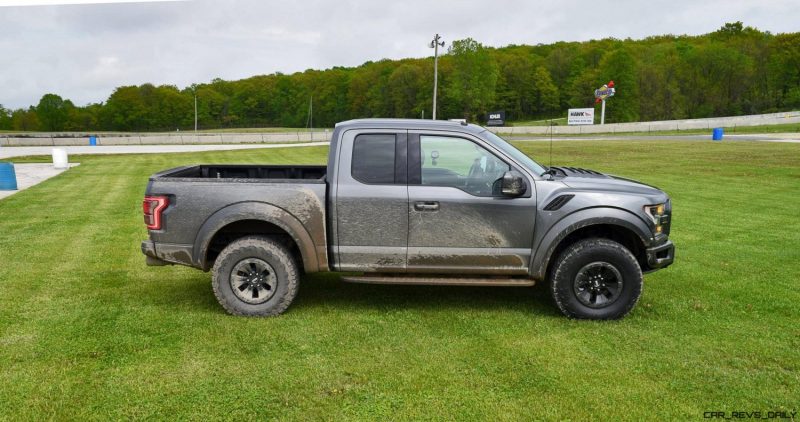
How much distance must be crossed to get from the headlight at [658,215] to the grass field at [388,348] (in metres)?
0.87

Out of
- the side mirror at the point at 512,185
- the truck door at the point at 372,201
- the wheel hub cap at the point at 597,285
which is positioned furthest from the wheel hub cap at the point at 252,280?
the wheel hub cap at the point at 597,285

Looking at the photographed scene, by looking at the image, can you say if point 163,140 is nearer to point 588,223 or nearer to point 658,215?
point 588,223

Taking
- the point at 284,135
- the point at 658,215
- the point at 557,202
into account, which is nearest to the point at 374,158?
the point at 557,202

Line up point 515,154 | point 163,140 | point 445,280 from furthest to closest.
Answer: point 163,140 < point 515,154 < point 445,280

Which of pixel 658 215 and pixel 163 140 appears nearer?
pixel 658 215

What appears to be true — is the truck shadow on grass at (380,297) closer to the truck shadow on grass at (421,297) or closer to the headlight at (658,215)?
the truck shadow on grass at (421,297)

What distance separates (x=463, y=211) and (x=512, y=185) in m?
0.50

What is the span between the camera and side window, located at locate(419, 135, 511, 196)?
5.25m

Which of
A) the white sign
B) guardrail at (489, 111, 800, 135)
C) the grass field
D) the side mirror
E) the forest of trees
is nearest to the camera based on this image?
the grass field

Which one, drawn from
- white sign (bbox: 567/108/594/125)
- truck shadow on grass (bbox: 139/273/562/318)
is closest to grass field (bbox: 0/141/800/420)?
truck shadow on grass (bbox: 139/273/562/318)

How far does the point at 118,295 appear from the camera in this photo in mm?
6008

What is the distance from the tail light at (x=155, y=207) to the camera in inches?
206

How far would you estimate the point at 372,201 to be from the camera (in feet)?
16.9

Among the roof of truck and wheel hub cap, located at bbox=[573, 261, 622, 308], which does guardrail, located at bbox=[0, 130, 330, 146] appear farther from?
wheel hub cap, located at bbox=[573, 261, 622, 308]
